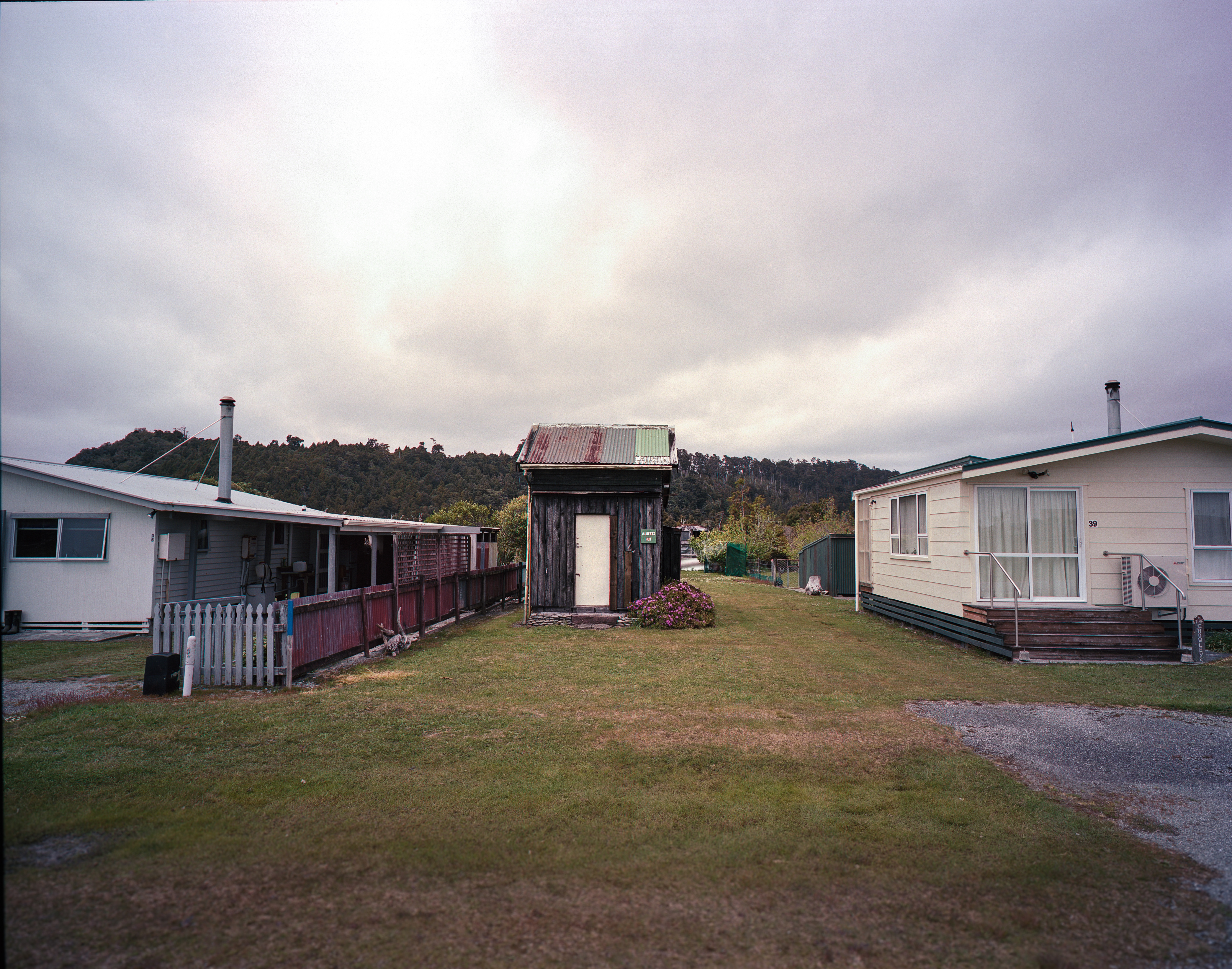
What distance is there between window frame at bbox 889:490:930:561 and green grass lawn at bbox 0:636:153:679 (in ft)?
43.7

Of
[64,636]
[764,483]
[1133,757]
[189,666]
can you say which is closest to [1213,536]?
[1133,757]

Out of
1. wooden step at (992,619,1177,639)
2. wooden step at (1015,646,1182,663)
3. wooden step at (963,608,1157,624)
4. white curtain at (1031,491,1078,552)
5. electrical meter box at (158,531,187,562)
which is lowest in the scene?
wooden step at (1015,646,1182,663)

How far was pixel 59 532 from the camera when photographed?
13.9m

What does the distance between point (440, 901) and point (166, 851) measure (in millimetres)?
1761

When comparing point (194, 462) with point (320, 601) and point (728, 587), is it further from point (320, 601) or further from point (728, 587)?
point (320, 601)

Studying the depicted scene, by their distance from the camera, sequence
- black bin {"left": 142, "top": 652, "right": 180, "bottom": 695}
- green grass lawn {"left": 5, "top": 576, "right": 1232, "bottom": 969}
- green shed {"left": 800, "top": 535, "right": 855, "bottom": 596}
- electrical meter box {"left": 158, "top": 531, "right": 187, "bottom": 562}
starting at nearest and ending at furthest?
green grass lawn {"left": 5, "top": 576, "right": 1232, "bottom": 969} → black bin {"left": 142, "top": 652, "right": 180, "bottom": 695} → electrical meter box {"left": 158, "top": 531, "right": 187, "bottom": 562} → green shed {"left": 800, "top": 535, "right": 855, "bottom": 596}

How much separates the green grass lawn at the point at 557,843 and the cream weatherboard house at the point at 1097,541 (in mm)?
5598

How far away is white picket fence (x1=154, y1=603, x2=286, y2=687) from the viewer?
8.41m

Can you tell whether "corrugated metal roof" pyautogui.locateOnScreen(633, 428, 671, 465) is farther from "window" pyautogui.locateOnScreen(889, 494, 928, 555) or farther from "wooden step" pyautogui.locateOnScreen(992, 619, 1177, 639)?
"wooden step" pyautogui.locateOnScreen(992, 619, 1177, 639)

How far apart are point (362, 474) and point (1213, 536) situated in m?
47.1

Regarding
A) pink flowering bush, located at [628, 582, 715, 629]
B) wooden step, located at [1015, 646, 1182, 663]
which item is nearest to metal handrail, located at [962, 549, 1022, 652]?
wooden step, located at [1015, 646, 1182, 663]

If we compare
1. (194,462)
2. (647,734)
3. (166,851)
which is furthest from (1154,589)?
(194,462)

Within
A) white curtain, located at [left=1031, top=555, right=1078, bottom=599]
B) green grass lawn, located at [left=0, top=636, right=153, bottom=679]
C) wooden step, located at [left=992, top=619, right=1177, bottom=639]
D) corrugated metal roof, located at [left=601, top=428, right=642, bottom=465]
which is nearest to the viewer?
green grass lawn, located at [left=0, top=636, right=153, bottom=679]

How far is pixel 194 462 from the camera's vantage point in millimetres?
42062
